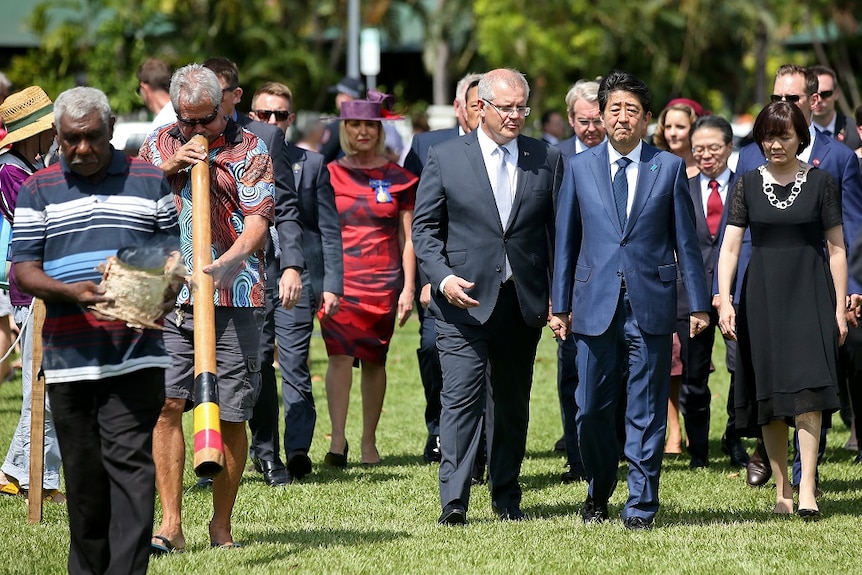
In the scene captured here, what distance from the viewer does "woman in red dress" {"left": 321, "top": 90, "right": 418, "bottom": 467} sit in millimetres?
9852

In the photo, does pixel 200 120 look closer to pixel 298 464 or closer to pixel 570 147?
pixel 298 464

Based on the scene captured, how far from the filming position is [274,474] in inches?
358

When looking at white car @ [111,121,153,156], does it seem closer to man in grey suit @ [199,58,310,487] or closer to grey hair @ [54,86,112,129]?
man in grey suit @ [199,58,310,487]

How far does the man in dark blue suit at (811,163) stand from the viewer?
8.51 meters

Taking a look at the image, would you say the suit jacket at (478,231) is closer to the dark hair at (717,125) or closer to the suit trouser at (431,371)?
the suit trouser at (431,371)

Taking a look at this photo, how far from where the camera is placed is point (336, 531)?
7504mm

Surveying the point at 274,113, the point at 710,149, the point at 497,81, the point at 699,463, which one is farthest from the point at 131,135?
the point at 497,81

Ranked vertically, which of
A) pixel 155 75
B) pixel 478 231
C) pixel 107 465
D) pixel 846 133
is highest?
pixel 155 75

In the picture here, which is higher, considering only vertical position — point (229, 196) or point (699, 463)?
point (229, 196)

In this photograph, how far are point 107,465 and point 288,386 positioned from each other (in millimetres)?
3780

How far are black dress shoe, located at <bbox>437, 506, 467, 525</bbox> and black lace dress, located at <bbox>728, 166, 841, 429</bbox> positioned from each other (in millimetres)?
1850

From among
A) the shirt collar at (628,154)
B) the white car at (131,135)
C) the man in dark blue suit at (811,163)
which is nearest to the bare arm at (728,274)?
the man in dark blue suit at (811,163)

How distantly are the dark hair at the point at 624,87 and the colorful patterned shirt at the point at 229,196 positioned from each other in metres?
1.92

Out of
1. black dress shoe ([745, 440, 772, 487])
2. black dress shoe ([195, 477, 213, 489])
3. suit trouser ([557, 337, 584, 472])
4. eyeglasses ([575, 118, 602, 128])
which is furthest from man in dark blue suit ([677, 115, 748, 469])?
black dress shoe ([195, 477, 213, 489])
